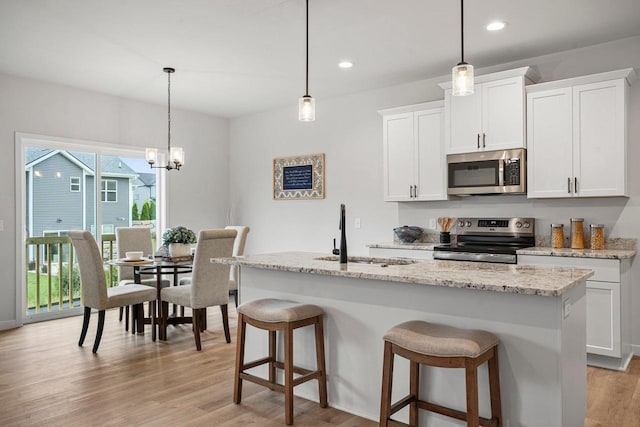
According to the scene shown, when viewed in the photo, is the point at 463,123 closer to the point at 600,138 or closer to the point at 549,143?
the point at 549,143

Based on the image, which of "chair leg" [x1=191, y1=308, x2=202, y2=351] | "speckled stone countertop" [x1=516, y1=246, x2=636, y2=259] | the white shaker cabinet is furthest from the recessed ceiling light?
"chair leg" [x1=191, y1=308, x2=202, y2=351]

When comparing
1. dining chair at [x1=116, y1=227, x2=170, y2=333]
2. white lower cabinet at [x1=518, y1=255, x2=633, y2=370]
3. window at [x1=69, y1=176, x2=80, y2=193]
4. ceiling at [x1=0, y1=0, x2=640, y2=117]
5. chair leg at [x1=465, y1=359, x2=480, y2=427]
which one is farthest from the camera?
window at [x1=69, y1=176, x2=80, y2=193]

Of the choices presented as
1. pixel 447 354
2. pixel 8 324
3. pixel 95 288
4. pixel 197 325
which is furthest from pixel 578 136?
pixel 8 324

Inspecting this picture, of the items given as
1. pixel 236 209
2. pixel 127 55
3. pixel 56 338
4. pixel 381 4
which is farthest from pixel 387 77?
pixel 56 338

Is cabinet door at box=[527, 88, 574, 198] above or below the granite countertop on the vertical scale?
above

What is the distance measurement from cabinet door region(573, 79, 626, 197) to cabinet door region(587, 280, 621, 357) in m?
0.75

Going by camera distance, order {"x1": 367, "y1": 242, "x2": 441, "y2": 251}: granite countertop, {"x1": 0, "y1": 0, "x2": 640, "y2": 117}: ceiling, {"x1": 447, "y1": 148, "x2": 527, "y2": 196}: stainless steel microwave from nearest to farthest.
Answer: {"x1": 0, "y1": 0, "x2": 640, "y2": 117}: ceiling < {"x1": 447, "y1": 148, "x2": 527, "y2": 196}: stainless steel microwave < {"x1": 367, "y1": 242, "x2": 441, "y2": 251}: granite countertop

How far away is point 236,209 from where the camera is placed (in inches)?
269

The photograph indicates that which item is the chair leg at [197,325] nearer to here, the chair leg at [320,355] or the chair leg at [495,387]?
the chair leg at [320,355]

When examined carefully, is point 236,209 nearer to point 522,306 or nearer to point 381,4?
point 381,4

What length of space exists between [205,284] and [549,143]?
10.3 ft

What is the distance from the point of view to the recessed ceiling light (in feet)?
11.4

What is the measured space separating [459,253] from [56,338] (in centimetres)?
375

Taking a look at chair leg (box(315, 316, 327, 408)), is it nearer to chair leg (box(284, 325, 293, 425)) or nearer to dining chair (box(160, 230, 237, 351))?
chair leg (box(284, 325, 293, 425))
